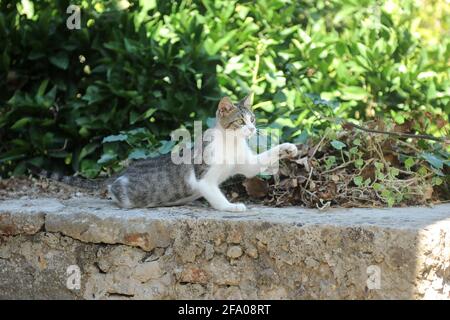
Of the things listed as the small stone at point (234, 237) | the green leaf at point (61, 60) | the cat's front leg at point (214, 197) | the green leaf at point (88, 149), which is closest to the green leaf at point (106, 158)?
the green leaf at point (88, 149)

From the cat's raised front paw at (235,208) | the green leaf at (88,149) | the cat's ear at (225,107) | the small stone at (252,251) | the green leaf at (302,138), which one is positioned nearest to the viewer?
the small stone at (252,251)

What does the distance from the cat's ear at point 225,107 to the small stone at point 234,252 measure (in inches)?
30.8

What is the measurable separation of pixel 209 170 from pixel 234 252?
1.83 feet

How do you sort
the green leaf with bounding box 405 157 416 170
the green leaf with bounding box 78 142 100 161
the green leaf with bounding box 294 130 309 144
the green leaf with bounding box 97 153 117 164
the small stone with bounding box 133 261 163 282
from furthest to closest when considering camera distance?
the green leaf with bounding box 78 142 100 161
the green leaf with bounding box 97 153 117 164
the green leaf with bounding box 294 130 309 144
the green leaf with bounding box 405 157 416 170
the small stone with bounding box 133 261 163 282

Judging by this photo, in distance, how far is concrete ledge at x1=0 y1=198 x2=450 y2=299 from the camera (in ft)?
10.1

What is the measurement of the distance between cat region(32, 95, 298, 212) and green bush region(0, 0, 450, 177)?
0.77m

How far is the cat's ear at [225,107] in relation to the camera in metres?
3.70

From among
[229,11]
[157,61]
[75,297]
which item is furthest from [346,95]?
[75,297]

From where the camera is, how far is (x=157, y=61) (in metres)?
4.81

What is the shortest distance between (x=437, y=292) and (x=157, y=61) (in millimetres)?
2551

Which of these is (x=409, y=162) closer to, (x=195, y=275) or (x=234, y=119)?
(x=234, y=119)

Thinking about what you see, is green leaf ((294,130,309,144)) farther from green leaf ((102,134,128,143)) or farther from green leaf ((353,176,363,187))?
green leaf ((102,134,128,143))

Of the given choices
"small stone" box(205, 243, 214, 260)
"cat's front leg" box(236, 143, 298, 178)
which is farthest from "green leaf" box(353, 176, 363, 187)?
"small stone" box(205, 243, 214, 260)

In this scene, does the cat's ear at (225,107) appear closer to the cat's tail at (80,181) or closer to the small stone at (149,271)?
the small stone at (149,271)
